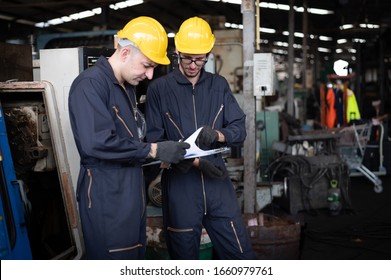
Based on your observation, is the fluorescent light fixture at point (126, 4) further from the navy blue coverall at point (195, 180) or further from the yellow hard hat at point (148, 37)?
the yellow hard hat at point (148, 37)

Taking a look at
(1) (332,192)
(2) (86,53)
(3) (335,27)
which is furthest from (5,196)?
(3) (335,27)

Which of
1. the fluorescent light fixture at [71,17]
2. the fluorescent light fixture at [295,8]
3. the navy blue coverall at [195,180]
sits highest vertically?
the fluorescent light fixture at [295,8]

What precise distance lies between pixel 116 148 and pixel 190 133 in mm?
685

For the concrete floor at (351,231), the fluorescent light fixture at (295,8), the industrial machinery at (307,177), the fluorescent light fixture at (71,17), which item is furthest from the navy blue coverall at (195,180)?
the fluorescent light fixture at (295,8)

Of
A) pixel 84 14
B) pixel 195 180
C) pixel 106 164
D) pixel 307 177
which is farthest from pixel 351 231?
pixel 84 14

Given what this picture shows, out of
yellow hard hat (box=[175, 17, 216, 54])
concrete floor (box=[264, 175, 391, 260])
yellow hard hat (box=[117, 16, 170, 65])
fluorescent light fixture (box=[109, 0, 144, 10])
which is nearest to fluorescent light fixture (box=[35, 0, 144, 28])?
fluorescent light fixture (box=[109, 0, 144, 10])

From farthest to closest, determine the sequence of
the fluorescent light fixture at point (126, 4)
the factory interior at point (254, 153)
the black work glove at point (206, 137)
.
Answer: the fluorescent light fixture at point (126, 4) < the factory interior at point (254, 153) < the black work glove at point (206, 137)

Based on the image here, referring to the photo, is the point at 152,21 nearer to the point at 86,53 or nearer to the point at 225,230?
the point at 86,53

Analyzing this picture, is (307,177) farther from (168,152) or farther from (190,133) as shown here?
(168,152)

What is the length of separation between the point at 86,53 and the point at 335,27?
13568 millimetres

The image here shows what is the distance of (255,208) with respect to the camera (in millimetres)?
4098

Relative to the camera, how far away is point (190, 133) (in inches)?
103

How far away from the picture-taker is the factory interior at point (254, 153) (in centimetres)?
280

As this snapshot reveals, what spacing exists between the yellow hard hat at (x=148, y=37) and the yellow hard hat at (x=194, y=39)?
1.32 feet
